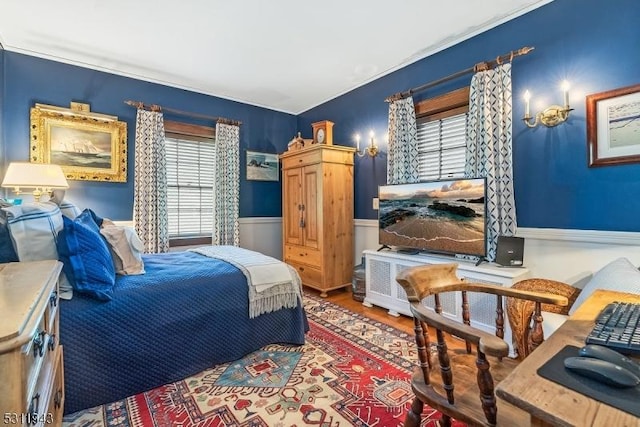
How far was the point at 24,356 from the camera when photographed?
668 millimetres

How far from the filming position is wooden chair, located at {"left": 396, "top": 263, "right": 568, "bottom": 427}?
0.87 meters

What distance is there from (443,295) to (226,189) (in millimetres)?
3051

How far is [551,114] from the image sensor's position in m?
2.33

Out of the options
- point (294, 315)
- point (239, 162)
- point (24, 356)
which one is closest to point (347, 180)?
point (239, 162)

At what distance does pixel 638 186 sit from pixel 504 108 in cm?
105

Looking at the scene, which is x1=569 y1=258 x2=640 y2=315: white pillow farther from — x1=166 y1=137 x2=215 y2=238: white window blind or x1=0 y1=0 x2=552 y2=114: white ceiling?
x1=166 y1=137 x2=215 y2=238: white window blind

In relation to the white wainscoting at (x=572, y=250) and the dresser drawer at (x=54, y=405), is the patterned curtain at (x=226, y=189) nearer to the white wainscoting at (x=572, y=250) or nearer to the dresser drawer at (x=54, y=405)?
the dresser drawer at (x=54, y=405)

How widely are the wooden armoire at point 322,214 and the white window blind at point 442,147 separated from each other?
96 cm

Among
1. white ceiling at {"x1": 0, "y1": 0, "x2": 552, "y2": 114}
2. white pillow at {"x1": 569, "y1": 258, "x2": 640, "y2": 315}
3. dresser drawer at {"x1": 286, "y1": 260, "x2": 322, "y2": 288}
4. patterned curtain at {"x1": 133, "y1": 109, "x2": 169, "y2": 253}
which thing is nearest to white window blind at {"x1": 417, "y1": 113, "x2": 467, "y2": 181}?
white ceiling at {"x1": 0, "y1": 0, "x2": 552, "y2": 114}

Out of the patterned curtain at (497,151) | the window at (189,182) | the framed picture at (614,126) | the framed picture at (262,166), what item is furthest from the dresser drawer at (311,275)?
the framed picture at (614,126)

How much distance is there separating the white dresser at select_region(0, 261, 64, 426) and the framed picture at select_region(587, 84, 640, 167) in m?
3.10

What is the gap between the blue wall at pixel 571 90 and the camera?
2.07m

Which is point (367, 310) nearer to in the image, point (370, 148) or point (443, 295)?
point (443, 295)

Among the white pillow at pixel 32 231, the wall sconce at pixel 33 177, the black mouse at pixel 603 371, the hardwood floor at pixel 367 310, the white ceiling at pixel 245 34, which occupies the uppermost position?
the white ceiling at pixel 245 34
